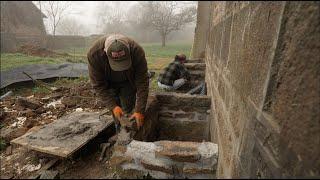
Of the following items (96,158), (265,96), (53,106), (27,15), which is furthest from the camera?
(27,15)

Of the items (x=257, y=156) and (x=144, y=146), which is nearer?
(x=257, y=156)

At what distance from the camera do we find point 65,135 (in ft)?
10.1

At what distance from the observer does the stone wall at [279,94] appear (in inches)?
35.9

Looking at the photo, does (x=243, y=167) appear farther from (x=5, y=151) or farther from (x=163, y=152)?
(x=5, y=151)

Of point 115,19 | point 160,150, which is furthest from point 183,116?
point 115,19

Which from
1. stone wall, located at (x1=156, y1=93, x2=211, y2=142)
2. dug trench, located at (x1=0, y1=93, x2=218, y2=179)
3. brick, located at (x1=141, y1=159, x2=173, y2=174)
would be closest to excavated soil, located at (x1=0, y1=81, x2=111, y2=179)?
dug trench, located at (x1=0, y1=93, x2=218, y2=179)

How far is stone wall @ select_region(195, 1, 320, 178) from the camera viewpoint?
0.91 metres

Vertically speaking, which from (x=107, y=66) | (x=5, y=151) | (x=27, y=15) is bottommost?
(x=5, y=151)

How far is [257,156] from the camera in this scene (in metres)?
1.27

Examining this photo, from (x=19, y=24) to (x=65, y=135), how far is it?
25.8 metres

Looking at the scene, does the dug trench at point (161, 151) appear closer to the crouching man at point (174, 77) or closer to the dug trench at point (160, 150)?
the dug trench at point (160, 150)

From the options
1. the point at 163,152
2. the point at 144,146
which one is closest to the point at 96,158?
the point at 144,146

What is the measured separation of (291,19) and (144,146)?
1628mm

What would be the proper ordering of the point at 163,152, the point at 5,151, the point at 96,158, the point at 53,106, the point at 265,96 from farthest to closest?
the point at 53,106, the point at 5,151, the point at 96,158, the point at 163,152, the point at 265,96
